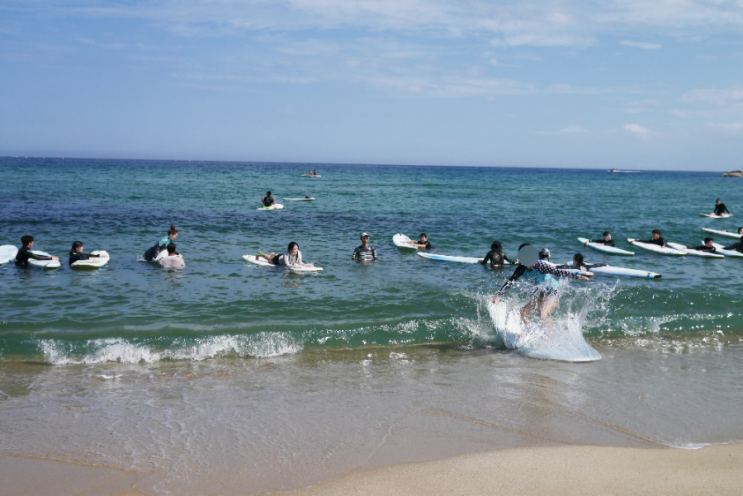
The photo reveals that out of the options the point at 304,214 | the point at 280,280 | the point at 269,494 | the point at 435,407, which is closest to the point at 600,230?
the point at 304,214

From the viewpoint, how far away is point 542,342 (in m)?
9.20

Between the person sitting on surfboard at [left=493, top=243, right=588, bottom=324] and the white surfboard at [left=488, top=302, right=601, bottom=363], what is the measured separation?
243 millimetres

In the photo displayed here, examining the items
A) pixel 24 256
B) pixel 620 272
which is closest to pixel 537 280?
pixel 620 272

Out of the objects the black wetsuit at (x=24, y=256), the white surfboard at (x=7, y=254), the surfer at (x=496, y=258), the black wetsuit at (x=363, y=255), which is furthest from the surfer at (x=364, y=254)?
Answer: the white surfboard at (x=7, y=254)

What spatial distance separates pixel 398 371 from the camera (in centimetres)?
816

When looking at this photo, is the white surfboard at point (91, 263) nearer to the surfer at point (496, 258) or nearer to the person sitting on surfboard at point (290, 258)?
the person sitting on surfboard at point (290, 258)

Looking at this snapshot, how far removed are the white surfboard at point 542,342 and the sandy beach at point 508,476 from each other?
3.40 metres

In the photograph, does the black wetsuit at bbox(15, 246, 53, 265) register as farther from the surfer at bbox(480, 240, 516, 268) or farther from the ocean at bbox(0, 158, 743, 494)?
the surfer at bbox(480, 240, 516, 268)

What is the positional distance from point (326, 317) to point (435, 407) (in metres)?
4.75

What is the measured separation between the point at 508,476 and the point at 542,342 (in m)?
4.62

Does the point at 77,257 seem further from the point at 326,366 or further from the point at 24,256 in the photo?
the point at 326,366

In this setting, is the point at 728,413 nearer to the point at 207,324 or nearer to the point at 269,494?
the point at 269,494

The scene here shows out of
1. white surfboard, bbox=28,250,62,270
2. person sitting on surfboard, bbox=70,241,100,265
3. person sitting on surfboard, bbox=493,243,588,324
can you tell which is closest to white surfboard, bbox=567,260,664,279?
person sitting on surfboard, bbox=493,243,588,324

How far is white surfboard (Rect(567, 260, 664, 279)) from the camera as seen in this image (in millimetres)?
15381
